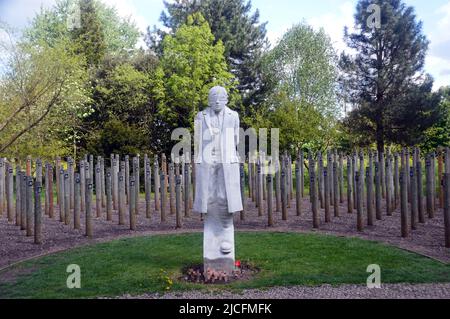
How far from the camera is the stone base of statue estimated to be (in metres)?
8.28

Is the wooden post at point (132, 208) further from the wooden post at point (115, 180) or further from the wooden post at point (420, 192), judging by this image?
the wooden post at point (420, 192)

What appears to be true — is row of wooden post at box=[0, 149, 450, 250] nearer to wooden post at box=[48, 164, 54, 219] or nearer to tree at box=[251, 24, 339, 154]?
wooden post at box=[48, 164, 54, 219]

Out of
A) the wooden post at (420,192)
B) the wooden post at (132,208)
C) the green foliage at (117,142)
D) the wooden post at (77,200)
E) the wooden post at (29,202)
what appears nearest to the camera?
the wooden post at (29,202)

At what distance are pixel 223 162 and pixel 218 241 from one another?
1.40 meters

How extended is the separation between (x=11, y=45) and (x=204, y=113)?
16.1m

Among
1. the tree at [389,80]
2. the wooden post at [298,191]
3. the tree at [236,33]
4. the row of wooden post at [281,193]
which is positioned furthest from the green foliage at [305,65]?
the wooden post at [298,191]

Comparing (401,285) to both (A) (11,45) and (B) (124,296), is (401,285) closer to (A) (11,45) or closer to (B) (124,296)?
(B) (124,296)

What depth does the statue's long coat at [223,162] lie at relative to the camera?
322 inches

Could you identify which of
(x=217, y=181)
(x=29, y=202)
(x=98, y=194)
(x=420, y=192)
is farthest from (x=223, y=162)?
(x=98, y=194)

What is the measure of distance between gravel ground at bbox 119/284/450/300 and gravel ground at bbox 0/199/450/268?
216cm

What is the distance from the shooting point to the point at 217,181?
27.2 feet

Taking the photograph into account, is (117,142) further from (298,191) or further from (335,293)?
(335,293)

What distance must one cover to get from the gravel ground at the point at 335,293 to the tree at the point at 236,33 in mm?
24699

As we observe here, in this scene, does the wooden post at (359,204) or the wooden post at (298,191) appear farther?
the wooden post at (298,191)
